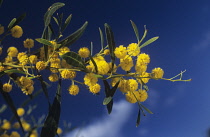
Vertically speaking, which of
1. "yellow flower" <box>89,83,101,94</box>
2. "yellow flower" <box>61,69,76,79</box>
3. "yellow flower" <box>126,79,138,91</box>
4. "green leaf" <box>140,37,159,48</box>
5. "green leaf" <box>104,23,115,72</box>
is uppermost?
"green leaf" <box>140,37,159,48</box>

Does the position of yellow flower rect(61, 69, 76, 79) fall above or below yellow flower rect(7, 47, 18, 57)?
above

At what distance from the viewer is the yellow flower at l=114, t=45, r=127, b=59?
1.53 m

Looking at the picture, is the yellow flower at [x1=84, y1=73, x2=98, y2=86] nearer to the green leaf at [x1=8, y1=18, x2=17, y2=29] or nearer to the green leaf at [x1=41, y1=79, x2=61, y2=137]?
the green leaf at [x1=41, y1=79, x2=61, y2=137]

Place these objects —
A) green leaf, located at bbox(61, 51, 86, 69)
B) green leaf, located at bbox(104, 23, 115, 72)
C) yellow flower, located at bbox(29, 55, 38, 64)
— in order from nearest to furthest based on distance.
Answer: green leaf, located at bbox(61, 51, 86, 69)
green leaf, located at bbox(104, 23, 115, 72)
yellow flower, located at bbox(29, 55, 38, 64)

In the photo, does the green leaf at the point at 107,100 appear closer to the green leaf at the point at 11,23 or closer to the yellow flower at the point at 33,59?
the yellow flower at the point at 33,59

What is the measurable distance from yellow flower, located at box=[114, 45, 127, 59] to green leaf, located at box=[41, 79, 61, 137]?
0.59 metres

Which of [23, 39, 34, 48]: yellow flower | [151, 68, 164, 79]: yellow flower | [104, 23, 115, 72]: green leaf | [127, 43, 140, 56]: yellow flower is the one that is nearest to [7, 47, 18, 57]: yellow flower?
[23, 39, 34, 48]: yellow flower

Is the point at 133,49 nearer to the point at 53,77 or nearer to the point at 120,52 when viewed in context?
the point at 120,52

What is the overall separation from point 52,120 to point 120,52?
0.69 metres

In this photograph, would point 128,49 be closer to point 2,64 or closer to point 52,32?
point 52,32

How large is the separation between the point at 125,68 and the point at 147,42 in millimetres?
219

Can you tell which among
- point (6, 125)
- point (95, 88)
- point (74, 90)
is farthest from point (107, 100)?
point (6, 125)

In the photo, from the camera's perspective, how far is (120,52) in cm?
153

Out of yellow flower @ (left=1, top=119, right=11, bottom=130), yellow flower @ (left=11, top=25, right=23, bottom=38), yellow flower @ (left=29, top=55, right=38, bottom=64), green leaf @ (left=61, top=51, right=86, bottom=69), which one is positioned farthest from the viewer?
yellow flower @ (left=1, top=119, right=11, bottom=130)
